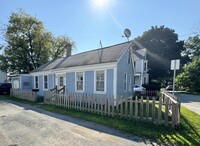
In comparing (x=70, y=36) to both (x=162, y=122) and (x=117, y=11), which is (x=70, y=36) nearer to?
(x=117, y=11)

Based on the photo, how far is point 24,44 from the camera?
2991cm

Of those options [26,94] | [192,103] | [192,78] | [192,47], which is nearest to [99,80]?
[26,94]

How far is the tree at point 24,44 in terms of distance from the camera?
30.0 metres

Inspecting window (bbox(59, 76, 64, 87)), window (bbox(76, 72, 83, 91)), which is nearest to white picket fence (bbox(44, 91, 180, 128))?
window (bbox(76, 72, 83, 91))

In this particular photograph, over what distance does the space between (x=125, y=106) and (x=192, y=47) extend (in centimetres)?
4951

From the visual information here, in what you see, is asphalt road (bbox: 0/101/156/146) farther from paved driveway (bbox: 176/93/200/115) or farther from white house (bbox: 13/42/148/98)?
paved driveway (bbox: 176/93/200/115)

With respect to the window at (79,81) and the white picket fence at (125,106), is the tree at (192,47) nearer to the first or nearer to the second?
the window at (79,81)

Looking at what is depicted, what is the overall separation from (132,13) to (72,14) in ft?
20.0

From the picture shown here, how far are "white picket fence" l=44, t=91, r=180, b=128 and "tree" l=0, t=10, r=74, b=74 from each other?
2138cm

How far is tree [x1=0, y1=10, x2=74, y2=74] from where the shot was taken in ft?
98.3

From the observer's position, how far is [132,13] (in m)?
13.6

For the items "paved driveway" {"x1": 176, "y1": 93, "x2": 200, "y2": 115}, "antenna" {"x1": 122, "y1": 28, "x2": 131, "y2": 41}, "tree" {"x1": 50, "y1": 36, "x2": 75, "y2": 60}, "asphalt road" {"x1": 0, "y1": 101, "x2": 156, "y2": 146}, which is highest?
"tree" {"x1": 50, "y1": 36, "x2": 75, "y2": 60}

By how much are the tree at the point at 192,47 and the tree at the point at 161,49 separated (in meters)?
6.43

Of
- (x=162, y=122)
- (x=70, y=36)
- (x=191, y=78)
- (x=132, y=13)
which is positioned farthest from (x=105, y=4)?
(x=70, y=36)
